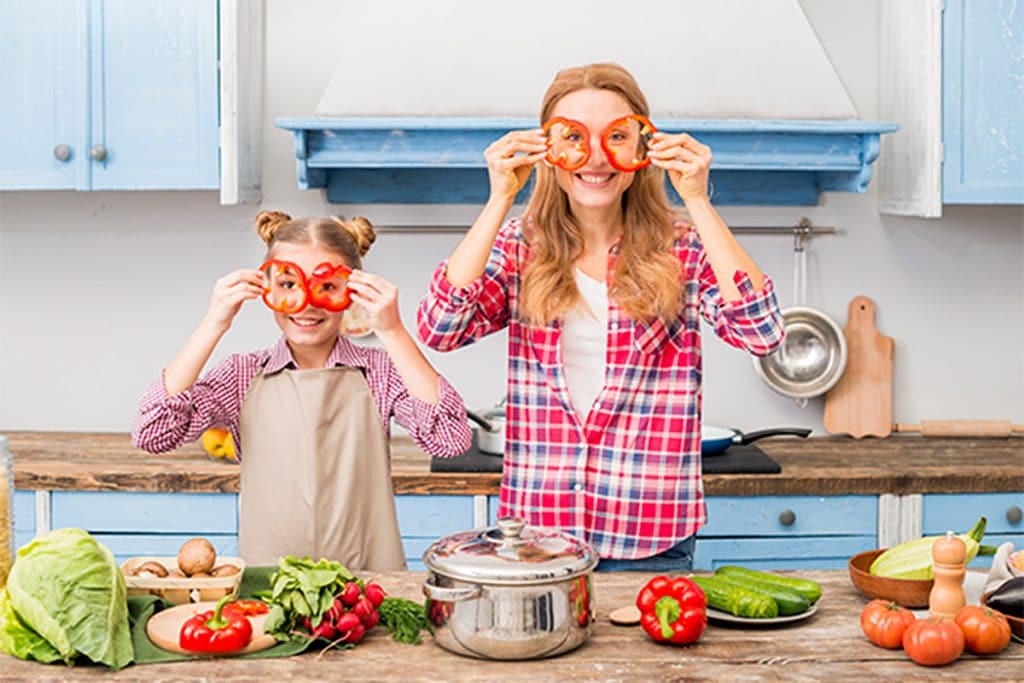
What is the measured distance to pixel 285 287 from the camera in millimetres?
2217

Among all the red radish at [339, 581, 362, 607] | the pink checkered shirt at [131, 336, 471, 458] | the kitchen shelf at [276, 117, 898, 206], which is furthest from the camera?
the kitchen shelf at [276, 117, 898, 206]

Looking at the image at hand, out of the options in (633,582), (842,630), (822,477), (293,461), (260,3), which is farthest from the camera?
(260,3)

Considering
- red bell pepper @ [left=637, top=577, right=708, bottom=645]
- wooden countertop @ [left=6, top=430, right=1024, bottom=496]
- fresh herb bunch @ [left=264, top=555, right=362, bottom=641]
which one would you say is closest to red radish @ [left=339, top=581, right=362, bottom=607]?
fresh herb bunch @ [left=264, top=555, right=362, bottom=641]

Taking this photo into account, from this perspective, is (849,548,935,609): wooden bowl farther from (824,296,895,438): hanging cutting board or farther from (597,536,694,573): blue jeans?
(824,296,895,438): hanging cutting board

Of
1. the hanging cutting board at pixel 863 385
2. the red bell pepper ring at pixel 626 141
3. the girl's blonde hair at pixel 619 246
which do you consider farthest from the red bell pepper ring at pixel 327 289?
the hanging cutting board at pixel 863 385

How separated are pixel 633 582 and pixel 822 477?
4.41 ft

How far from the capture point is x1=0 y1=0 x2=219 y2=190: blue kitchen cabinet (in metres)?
3.45

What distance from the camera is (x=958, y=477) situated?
3299 millimetres

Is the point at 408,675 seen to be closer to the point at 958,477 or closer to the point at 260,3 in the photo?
the point at 958,477

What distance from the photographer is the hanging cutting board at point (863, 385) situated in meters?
3.85

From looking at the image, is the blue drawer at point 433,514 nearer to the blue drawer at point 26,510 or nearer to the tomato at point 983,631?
the blue drawer at point 26,510

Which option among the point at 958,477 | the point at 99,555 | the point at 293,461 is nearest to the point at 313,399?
the point at 293,461

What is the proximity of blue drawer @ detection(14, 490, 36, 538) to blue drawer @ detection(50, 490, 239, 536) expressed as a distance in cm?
5

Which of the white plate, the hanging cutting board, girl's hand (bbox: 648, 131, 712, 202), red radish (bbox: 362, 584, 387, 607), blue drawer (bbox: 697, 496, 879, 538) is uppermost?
girl's hand (bbox: 648, 131, 712, 202)
